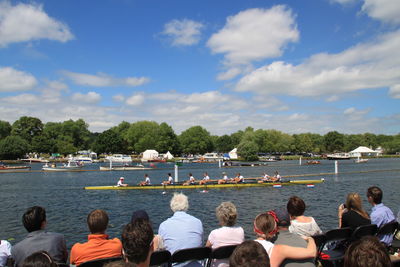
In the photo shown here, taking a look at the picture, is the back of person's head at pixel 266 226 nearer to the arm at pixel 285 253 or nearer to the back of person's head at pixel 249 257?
the arm at pixel 285 253

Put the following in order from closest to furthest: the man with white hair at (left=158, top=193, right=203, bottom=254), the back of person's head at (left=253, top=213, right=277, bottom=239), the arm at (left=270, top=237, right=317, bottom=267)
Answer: the arm at (left=270, top=237, right=317, bottom=267)
the back of person's head at (left=253, top=213, right=277, bottom=239)
the man with white hair at (left=158, top=193, right=203, bottom=254)

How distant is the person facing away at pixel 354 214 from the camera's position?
666cm

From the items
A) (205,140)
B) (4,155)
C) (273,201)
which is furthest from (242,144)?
(273,201)

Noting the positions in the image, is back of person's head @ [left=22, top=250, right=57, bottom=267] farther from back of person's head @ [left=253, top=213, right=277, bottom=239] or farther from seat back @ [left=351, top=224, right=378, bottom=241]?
seat back @ [left=351, top=224, right=378, bottom=241]

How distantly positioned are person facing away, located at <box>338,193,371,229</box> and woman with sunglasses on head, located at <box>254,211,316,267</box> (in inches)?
104

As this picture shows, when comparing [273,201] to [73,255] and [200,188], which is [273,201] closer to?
[200,188]

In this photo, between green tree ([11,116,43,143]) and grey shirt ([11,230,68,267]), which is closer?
grey shirt ([11,230,68,267])

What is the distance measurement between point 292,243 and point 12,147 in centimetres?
12230

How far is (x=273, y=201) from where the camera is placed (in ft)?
84.4

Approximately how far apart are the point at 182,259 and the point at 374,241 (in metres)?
3.16

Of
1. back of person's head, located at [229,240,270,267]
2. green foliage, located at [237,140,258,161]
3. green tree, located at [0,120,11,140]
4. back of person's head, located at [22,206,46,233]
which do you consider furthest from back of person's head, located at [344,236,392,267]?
green tree, located at [0,120,11,140]

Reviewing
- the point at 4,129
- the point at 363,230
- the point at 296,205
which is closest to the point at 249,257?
the point at 296,205

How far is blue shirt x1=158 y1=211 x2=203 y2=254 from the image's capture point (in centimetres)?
566

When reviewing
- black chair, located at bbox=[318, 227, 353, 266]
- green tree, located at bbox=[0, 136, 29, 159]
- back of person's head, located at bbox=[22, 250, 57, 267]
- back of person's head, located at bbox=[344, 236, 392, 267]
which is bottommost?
black chair, located at bbox=[318, 227, 353, 266]
